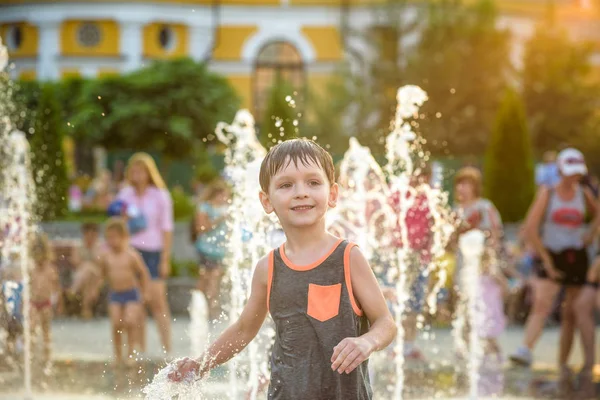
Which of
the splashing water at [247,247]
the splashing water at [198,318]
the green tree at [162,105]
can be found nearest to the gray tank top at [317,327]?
the splashing water at [247,247]

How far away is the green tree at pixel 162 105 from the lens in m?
30.1

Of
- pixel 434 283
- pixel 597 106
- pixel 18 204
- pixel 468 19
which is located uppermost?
pixel 468 19

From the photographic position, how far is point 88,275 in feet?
33.5

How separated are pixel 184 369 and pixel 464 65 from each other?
27.1 metres

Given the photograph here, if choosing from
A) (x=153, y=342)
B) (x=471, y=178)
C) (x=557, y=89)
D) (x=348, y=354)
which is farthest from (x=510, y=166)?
(x=557, y=89)

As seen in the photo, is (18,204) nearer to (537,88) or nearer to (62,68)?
(537,88)

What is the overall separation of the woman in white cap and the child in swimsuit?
3.19 meters

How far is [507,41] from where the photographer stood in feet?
103

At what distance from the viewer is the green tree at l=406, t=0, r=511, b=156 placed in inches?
1144

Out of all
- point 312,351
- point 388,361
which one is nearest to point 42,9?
point 388,361

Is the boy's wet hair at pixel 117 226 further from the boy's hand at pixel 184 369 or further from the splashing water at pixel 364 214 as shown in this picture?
the boy's hand at pixel 184 369

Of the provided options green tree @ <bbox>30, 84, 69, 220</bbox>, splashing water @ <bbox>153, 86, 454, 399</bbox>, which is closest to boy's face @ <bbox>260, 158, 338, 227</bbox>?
splashing water @ <bbox>153, 86, 454, 399</bbox>

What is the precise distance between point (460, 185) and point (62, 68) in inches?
1270

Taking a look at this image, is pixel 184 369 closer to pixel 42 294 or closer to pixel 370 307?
pixel 370 307
